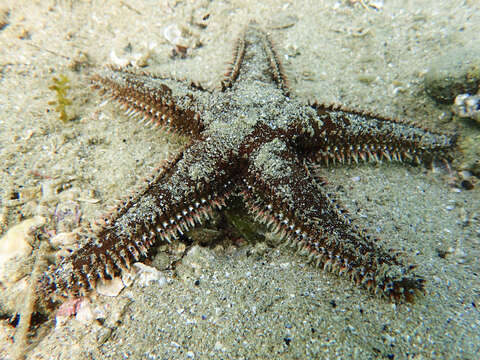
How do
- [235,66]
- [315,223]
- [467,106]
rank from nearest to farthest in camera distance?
[315,223]
[467,106]
[235,66]

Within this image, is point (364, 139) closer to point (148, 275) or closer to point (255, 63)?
point (255, 63)

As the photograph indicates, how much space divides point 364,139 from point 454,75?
1.85m

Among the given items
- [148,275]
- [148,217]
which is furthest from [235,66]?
[148,275]

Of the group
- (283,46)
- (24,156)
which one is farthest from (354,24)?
(24,156)

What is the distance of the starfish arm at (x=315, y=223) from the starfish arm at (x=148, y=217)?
471mm

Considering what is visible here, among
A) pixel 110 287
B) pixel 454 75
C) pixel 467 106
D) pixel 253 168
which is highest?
pixel 253 168

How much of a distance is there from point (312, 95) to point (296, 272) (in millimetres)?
2960

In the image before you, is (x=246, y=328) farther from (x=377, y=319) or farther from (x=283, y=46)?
(x=283, y=46)

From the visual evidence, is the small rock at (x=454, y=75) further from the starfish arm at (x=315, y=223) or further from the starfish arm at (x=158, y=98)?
the starfish arm at (x=158, y=98)

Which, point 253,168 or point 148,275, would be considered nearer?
point 148,275

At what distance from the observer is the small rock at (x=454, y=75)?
387cm

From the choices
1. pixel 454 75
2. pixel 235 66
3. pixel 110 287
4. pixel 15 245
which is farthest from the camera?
pixel 235 66

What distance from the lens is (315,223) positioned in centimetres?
276

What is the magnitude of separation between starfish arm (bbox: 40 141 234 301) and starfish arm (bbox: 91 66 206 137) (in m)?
0.59
